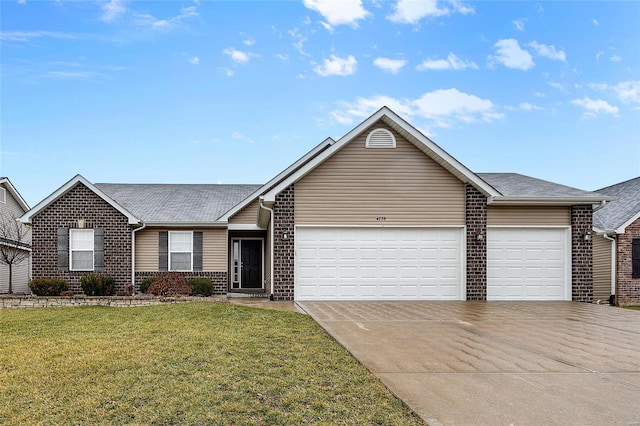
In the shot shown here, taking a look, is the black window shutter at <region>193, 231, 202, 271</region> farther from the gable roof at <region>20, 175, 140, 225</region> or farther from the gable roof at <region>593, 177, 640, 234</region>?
the gable roof at <region>593, 177, 640, 234</region>

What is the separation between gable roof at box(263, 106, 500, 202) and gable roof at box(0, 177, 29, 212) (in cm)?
1614

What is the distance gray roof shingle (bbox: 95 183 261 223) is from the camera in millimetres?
18703

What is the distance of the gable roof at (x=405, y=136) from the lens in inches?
563

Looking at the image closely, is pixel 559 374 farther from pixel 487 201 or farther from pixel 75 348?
pixel 487 201

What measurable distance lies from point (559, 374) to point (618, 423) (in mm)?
1634

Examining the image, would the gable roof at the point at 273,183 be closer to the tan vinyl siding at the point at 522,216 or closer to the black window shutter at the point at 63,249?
the black window shutter at the point at 63,249

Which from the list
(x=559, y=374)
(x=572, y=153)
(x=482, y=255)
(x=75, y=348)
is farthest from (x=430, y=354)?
(x=572, y=153)

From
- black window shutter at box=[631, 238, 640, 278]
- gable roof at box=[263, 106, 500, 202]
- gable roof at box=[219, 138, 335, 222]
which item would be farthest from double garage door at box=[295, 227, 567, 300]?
black window shutter at box=[631, 238, 640, 278]

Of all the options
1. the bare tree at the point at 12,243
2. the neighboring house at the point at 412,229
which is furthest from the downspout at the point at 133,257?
the neighboring house at the point at 412,229

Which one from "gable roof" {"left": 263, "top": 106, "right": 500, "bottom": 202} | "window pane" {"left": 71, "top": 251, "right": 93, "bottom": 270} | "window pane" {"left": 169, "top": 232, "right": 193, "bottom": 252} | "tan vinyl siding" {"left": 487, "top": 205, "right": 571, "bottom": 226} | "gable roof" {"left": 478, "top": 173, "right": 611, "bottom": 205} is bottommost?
"window pane" {"left": 71, "top": 251, "right": 93, "bottom": 270}

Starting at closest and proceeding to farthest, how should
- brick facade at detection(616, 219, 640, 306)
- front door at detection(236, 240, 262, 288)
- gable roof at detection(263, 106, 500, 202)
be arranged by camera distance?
gable roof at detection(263, 106, 500, 202), brick facade at detection(616, 219, 640, 306), front door at detection(236, 240, 262, 288)

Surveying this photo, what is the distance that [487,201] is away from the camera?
14.9m

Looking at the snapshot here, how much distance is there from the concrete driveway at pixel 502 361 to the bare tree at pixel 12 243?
15092mm

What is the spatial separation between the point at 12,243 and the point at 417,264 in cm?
1734
